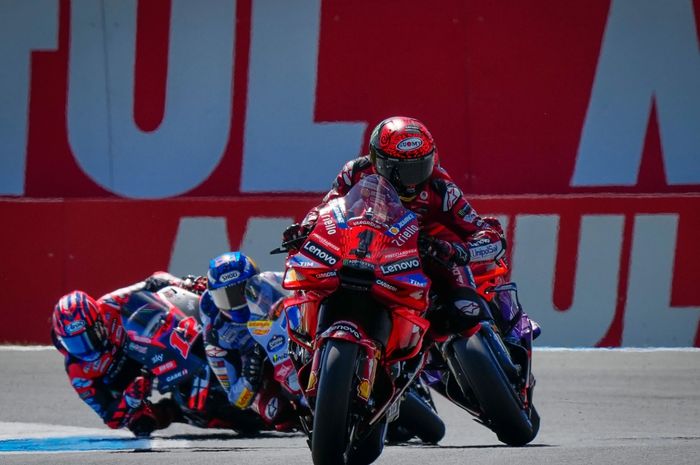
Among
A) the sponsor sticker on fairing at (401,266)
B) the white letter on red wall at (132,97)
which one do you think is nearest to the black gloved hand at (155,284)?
the white letter on red wall at (132,97)

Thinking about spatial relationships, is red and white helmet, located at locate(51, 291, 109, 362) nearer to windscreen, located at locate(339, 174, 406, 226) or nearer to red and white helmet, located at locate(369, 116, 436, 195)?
red and white helmet, located at locate(369, 116, 436, 195)

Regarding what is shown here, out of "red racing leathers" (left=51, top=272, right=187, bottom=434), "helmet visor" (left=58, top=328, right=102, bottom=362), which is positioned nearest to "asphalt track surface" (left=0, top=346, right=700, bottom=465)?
"red racing leathers" (left=51, top=272, right=187, bottom=434)

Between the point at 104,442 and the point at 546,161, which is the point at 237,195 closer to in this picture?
the point at 546,161

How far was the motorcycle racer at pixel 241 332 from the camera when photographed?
29.0ft

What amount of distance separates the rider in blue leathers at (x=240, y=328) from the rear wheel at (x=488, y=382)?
2.11 metres

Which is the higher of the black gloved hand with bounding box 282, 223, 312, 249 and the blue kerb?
the black gloved hand with bounding box 282, 223, 312, 249

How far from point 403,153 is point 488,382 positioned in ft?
3.70

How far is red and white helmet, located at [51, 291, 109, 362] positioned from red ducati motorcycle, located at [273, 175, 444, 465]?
336 centimetres

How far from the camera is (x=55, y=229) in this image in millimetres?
12578

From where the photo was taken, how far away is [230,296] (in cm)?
895

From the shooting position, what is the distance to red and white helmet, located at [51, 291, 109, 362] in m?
9.27

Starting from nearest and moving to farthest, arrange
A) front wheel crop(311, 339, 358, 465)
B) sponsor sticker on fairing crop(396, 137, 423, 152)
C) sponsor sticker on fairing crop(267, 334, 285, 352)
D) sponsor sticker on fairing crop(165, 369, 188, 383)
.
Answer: front wheel crop(311, 339, 358, 465), sponsor sticker on fairing crop(396, 137, 423, 152), sponsor sticker on fairing crop(267, 334, 285, 352), sponsor sticker on fairing crop(165, 369, 188, 383)

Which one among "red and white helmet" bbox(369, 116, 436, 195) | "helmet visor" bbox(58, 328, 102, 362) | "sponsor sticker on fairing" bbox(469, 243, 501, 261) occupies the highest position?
"red and white helmet" bbox(369, 116, 436, 195)

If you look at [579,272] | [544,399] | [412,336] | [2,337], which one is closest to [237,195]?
[2,337]
